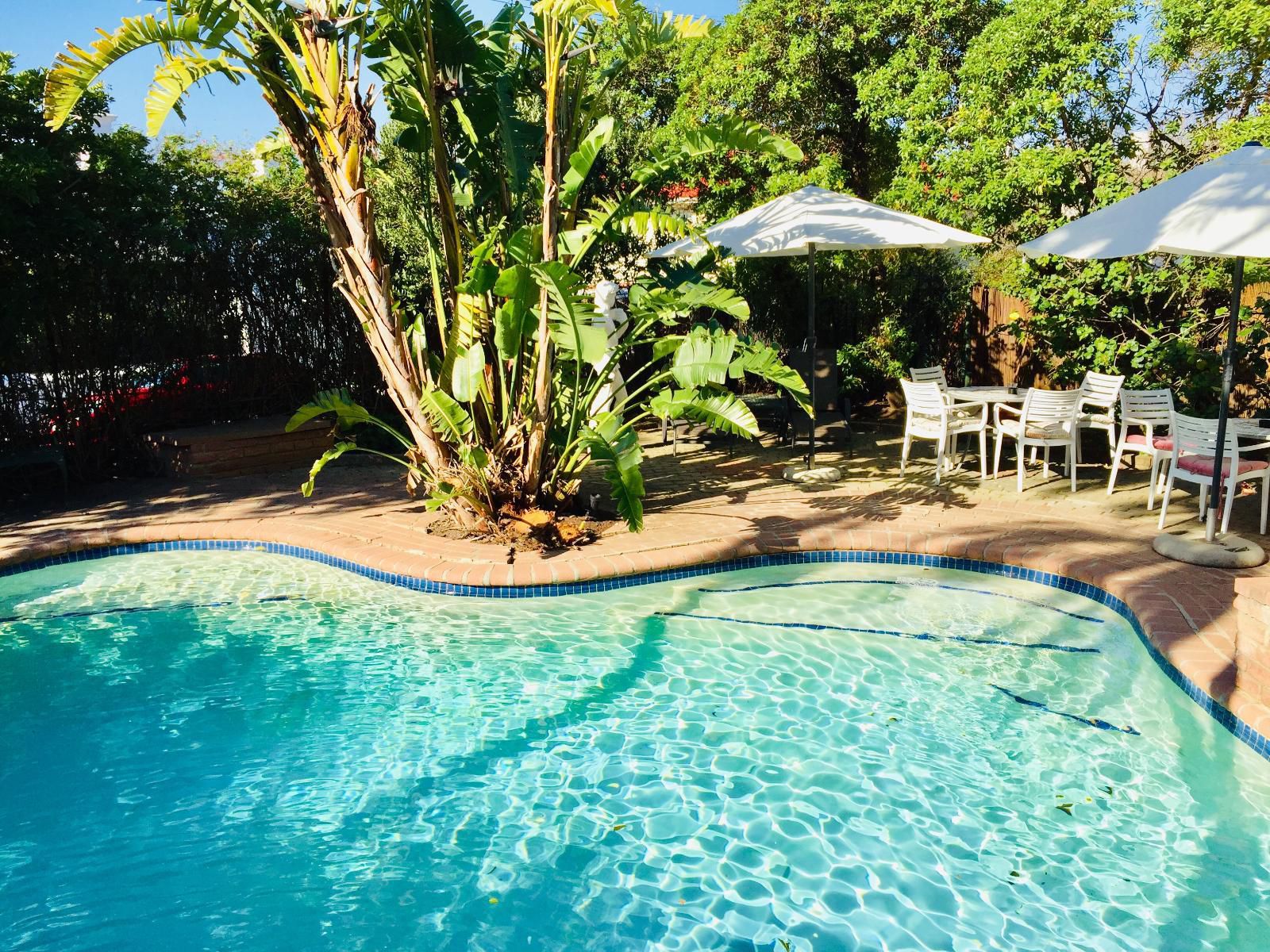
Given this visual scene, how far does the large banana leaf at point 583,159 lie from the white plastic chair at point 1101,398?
5108 millimetres

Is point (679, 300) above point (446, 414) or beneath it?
above

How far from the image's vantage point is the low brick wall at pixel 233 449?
1077cm

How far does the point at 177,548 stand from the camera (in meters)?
8.23

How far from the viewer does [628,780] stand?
4.43 meters

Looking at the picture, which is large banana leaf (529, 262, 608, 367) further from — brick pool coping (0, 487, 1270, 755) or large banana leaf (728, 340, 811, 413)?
brick pool coping (0, 487, 1270, 755)

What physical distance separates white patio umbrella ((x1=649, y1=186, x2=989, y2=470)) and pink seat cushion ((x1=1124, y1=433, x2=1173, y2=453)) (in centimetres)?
244

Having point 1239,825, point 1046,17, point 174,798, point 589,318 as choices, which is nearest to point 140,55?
point 589,318

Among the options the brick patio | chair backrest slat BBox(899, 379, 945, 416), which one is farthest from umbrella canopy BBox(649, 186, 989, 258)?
the brick patio

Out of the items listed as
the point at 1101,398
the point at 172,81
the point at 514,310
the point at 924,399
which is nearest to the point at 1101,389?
the point at 1101,398

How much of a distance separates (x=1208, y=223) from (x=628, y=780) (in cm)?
511

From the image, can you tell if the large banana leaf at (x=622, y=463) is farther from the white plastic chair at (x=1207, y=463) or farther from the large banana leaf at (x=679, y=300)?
the white plastic chair at (x=1207, y=463)

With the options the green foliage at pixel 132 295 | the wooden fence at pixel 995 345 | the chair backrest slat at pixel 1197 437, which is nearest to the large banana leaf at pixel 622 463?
the chair backrest slat at pixel 1197 437

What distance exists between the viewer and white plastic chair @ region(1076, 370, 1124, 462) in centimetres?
859

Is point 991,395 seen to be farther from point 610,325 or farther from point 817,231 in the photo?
point 610,325
